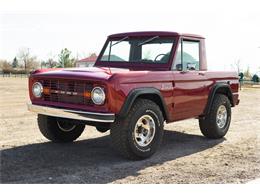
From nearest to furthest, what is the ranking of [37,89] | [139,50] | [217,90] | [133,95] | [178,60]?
[133,95] < [37,89] < [178,60] < [139,50] < [217,90]

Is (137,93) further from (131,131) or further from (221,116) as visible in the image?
(221,116)

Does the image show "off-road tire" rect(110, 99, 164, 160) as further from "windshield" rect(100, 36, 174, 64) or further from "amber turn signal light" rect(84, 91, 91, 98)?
"windshield" rect(100, 36, 174, 64)

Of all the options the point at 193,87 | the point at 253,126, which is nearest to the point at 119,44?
the point at 193,87

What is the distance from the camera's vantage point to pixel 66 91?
→ 19.9 feet

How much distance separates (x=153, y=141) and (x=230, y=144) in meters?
2.05

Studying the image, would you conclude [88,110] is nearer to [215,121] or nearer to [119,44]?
[119,44]

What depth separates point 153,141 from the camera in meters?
6.25

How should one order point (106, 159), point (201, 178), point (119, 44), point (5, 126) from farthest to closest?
point (5, 126) → point (119, 44) → point (106, 159) → point (201, 178)

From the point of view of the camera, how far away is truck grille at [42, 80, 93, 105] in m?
5.83

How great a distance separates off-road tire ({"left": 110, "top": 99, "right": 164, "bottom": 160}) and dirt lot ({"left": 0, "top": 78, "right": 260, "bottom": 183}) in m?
0.15

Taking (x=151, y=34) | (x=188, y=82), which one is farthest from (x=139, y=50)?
(x=188, y=82)

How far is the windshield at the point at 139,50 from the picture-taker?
23.4 ft

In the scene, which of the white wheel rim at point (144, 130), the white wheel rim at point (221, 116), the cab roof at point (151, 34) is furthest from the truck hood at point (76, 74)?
the white wheel rim at point (221, 116)

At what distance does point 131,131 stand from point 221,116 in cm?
316
